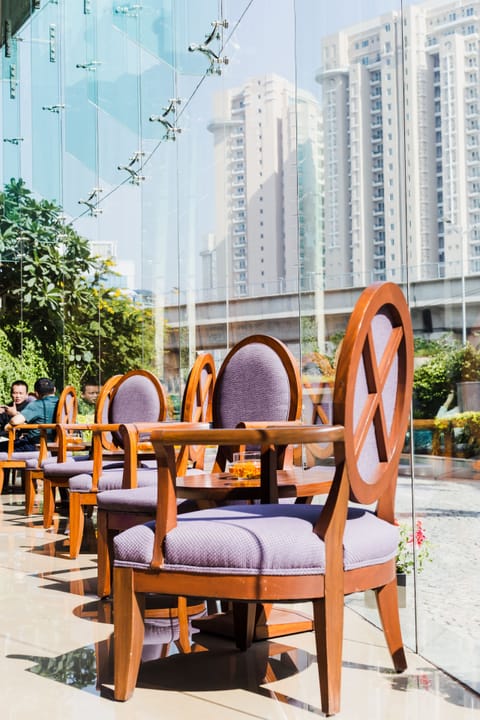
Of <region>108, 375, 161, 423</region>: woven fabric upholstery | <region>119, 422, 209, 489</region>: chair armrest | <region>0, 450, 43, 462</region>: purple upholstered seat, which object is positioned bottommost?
<region>0, 450, 43, 462</region>: purple upholstered seat

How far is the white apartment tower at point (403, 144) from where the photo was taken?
7.51 feet

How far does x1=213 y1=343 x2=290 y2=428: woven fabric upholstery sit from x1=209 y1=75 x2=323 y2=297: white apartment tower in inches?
24.9

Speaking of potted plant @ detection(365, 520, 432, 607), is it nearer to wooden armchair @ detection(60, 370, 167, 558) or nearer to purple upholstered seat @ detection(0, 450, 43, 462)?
wooden armchair @ detection(60, 370, 167, 558)

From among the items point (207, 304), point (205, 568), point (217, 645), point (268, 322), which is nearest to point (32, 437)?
point (207, 304)

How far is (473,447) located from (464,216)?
1.88ft

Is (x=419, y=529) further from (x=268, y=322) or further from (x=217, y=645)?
(x=268, y=322)

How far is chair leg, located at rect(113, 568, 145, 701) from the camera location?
2.12 m

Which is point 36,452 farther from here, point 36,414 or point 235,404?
point 235,404

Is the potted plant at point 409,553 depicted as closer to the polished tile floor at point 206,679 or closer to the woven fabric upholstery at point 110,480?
the polished tile floor at point 206,679

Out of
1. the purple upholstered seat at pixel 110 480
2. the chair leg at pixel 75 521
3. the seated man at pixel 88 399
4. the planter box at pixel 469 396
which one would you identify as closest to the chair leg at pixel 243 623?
the purple upholstered seat at pixel 110 480

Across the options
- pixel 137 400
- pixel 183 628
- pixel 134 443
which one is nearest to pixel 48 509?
pixel 137 400

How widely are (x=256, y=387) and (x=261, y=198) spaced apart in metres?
1.85

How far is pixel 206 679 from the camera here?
239cm

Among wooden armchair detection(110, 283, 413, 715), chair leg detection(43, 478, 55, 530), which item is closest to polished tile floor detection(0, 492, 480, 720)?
wooden armchair detection(110, 283, 413, 715)
